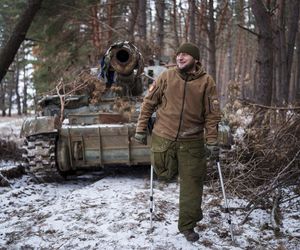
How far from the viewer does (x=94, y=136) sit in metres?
7.76

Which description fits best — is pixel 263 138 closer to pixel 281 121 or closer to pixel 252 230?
pixel 281 121

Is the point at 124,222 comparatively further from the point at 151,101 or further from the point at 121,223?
the point at 151,101

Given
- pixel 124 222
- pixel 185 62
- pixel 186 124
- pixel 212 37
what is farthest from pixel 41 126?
pixel 212 37

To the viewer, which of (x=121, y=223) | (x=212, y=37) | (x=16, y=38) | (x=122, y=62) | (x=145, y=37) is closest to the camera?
(x=121, y=223)

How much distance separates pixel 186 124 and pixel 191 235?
3.65ft

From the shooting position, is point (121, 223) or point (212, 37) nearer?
point (121, 223)

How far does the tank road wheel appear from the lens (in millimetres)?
7840

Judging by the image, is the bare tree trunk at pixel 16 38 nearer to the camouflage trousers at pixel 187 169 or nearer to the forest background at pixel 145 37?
the forest background at pixel 145 37

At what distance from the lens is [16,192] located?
7289mm

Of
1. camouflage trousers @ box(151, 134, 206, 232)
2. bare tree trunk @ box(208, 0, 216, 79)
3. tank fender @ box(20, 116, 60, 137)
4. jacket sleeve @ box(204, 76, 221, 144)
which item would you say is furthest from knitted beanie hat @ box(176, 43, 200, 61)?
bare tree trunk @ box(208, 0, 216, 79)

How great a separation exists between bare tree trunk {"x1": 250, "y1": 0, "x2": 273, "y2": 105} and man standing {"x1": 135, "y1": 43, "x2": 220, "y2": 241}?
313 cm

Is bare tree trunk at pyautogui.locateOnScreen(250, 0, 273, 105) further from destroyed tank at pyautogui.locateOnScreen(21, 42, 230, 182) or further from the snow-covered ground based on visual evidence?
the snow-covered ground

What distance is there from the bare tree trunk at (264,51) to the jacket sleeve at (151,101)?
3.30m

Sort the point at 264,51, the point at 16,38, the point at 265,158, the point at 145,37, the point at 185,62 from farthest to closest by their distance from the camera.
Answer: the point at 145,37
the point at 16,38
the point at 264,51
the point at 265,158
the point at 185,62
